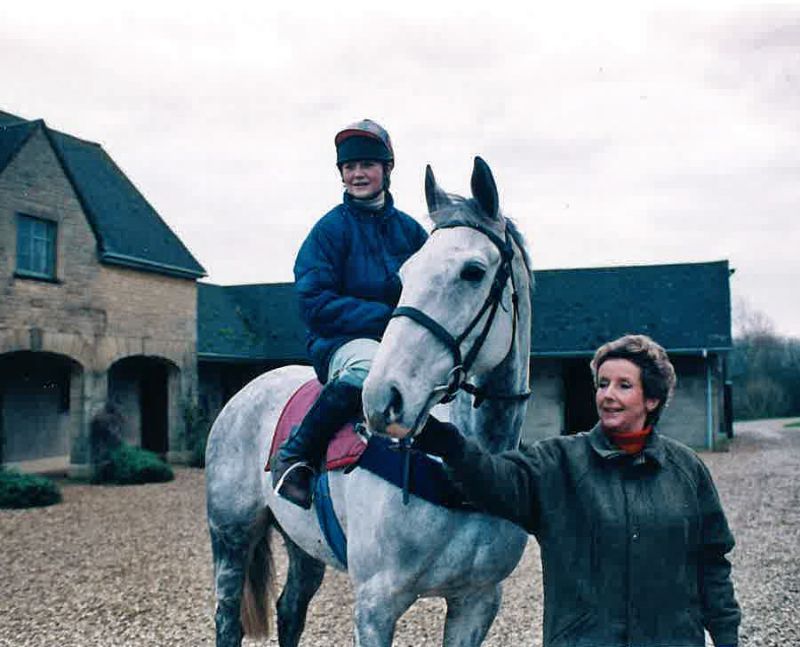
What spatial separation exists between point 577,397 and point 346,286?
704 inches

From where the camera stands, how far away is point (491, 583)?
8.97ft

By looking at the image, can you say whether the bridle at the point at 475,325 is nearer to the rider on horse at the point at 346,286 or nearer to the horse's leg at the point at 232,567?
the rider on horse at the point at 346,286

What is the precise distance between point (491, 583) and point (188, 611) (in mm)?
4497

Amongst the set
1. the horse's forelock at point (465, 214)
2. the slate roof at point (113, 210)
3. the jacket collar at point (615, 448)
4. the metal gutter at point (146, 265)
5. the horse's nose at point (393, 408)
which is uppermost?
the slate roof at point (113, 210)

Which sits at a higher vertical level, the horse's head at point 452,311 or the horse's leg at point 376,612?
the horse's head at point 452,311

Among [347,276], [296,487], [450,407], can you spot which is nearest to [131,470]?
[296,487]

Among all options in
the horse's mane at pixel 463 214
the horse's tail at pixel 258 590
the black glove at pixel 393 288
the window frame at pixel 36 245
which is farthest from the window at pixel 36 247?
the horse's mane at pixel 463 214

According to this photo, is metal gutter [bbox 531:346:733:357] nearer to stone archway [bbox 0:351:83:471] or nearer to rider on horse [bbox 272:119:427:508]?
stone archway [bbox 0:351:83:471]

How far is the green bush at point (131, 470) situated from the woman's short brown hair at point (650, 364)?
13437mm

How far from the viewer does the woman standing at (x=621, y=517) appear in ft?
7.01

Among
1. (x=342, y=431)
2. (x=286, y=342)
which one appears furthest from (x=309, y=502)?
(x=286, y=342)

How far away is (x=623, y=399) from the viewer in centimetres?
218

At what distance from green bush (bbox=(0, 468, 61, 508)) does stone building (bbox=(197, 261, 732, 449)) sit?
22.6 feet

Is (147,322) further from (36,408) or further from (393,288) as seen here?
(393,288)
